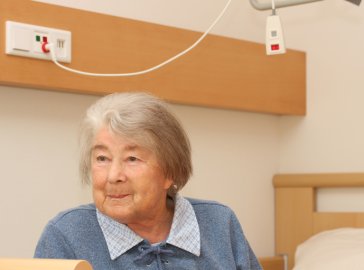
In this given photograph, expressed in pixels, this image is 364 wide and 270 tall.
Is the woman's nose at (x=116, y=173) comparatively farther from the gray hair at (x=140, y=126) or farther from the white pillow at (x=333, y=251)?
the white pillow at (x=333, y=251)

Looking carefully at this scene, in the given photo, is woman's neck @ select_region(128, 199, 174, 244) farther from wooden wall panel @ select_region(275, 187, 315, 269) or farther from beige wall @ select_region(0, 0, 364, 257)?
wooden wall panel @ select_region(275, 187, 315, 269)

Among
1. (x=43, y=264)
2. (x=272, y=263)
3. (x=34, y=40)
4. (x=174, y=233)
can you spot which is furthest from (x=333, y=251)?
(x=43, y=264)

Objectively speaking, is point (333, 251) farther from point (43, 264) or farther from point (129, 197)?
point (43, 264)

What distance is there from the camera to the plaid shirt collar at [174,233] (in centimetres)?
168

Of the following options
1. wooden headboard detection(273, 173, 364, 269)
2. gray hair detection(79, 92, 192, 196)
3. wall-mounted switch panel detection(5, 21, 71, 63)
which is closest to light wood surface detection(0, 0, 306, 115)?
wall-mounted switch panel detection(5, 21, 71, 63)

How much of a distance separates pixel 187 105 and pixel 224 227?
2.70 ft

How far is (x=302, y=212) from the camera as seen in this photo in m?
2.83

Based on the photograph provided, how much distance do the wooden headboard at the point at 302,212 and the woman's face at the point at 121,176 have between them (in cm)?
117

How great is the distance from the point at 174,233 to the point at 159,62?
2.63 feet

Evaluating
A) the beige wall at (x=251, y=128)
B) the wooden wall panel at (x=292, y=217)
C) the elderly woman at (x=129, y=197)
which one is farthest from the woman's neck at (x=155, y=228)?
the wooden wall panel at (x=292, y=217)

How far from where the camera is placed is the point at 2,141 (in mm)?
2102

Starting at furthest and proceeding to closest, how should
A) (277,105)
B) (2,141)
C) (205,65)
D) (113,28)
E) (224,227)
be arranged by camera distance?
(277,105) < (205,65) < (113,28) < (2,141) < (224,227)

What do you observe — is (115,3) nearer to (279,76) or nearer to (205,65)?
(205,65)

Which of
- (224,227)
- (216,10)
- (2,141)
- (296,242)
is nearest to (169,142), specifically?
(224,227)
